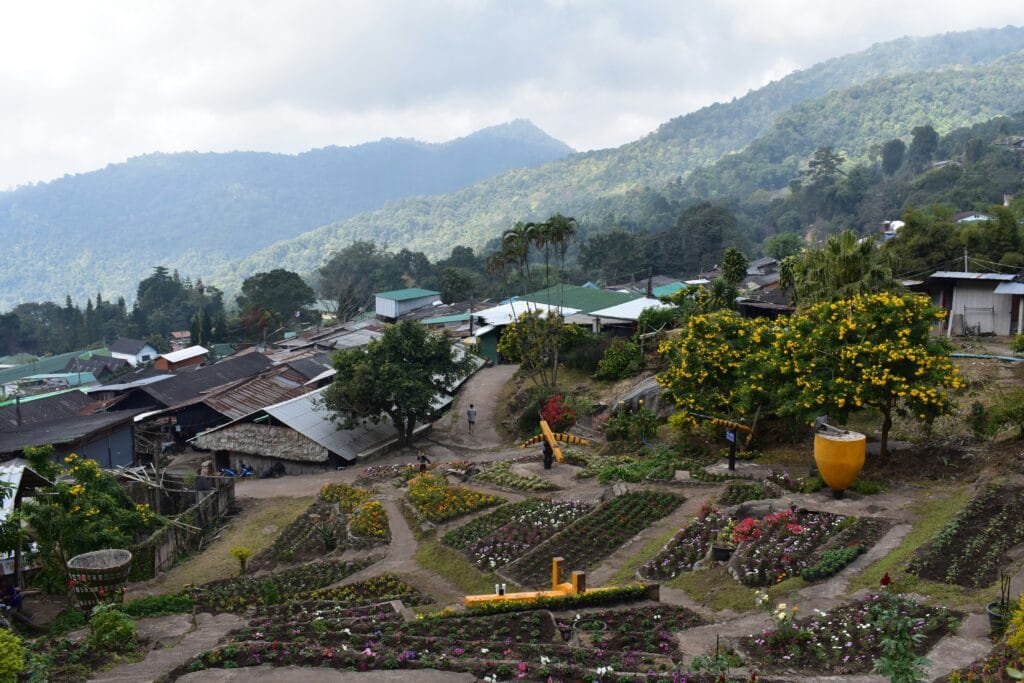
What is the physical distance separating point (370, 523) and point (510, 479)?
443cm

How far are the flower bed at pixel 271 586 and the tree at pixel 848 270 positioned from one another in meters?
16.3

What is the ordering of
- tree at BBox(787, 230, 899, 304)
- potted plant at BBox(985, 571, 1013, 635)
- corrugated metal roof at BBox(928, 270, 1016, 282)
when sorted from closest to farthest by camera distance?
potted plant at BBox(985, 571, 1013, 635) → tree at BBox(787, 230, 899, 304) → corrugated metal roof at BBox(928, 270, 1016, 282)

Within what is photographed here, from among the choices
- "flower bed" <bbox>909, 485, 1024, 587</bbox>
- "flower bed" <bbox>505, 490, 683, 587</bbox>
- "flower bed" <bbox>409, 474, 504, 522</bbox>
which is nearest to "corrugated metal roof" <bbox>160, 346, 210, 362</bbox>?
"flower bed" <bbox>409, 474, 504, 522</bbox>

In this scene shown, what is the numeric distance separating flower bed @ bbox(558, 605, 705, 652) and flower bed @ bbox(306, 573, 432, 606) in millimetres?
4894

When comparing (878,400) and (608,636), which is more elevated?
(878,400)

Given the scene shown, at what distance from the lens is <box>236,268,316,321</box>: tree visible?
7906cm

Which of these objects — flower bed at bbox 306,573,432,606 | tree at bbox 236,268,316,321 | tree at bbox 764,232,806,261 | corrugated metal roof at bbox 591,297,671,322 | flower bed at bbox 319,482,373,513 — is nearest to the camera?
flower bed at bbox 306,573,432,606

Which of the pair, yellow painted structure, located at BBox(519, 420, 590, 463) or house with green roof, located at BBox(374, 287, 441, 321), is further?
house with green roof, located at BBox(374, 287, 441, 321)

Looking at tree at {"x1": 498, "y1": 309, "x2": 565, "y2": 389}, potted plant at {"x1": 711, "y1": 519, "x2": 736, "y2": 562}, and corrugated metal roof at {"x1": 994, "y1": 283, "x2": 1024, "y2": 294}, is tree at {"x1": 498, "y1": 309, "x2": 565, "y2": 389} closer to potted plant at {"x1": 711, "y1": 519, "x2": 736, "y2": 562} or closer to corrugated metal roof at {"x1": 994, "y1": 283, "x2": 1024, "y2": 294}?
corrugated metal roof at {"x1": 994, "y1": 283, "x2": 1024, "y2": 294}

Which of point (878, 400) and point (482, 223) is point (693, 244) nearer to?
point (878, 400)

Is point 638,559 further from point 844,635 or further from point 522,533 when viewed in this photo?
point 844,635

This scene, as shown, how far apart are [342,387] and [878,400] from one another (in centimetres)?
2025

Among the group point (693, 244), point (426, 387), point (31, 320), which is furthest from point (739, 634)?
point (31, 320)

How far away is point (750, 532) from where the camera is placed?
50.0 ft
